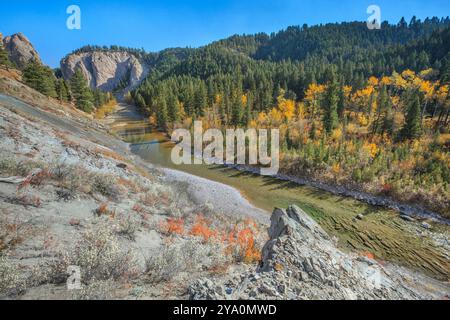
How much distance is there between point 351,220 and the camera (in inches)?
818

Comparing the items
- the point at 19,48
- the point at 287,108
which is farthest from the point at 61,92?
the point at 19,48

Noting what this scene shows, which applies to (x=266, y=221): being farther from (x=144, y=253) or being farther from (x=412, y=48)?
(x=412, y=48)

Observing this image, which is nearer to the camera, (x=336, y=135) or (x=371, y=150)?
(x=371, y=150)

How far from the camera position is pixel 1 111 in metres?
20.8

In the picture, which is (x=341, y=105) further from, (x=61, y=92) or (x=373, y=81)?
(x=61, y=92)

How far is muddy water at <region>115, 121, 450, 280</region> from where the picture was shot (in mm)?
16281

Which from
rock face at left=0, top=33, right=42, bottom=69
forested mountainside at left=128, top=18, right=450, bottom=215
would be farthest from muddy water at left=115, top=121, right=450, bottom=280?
rock face at left=0, top=33, right=42, bottom=69

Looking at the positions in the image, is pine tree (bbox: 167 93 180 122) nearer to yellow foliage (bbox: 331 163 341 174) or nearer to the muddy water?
the muddy water

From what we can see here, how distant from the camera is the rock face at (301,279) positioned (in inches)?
218

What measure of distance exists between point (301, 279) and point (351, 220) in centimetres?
1776

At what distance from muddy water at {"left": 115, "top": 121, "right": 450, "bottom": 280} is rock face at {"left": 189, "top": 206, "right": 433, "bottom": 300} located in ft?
36.6

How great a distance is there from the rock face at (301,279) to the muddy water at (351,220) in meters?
11.2

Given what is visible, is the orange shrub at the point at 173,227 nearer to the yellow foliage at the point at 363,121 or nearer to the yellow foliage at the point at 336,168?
the yellow foliage at the point at 336,168
